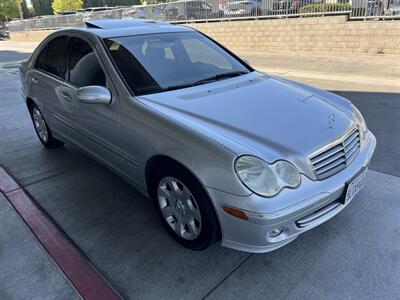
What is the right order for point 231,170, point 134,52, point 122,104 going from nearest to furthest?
point 231,170 < point 122,104 < point 134,52

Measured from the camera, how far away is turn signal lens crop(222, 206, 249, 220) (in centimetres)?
202

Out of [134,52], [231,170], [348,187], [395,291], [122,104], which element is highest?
[134,52]

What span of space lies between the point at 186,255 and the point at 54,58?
271 centimetres

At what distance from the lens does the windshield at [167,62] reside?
2.88m

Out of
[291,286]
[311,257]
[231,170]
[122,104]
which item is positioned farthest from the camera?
[122,104]

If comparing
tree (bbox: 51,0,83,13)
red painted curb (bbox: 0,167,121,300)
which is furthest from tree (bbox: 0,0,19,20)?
red painted curb (bbox: 0,167,121,300)

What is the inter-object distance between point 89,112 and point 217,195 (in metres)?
1.66

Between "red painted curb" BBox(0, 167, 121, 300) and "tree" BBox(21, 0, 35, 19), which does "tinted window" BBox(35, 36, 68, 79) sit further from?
"tree" BBox(21, 0, 35, 19)

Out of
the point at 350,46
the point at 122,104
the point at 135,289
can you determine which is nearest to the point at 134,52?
the point at 122,104

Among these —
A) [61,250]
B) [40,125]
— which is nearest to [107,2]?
[40,125]

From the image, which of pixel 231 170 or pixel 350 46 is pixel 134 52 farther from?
pixel 350 46

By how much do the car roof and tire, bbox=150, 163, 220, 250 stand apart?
1.50m

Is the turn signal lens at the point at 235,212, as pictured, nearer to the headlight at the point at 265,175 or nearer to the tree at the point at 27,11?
the headlight at the point at 265,175

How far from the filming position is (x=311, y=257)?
95.8 inches
